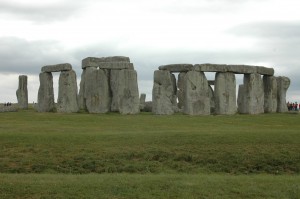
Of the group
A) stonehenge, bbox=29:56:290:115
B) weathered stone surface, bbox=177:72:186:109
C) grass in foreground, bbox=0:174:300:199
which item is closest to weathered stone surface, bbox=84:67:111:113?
stonehenge, bbox=29:56:290:115

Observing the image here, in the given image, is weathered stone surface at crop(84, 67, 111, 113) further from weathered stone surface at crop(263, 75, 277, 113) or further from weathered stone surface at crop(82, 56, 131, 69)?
weathered stone surface at crop(263, 75, 277, 113)

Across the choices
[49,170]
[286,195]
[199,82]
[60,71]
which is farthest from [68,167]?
[60,71]

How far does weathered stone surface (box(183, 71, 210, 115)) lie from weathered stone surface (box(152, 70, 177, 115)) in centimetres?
146

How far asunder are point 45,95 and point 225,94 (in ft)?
47.4

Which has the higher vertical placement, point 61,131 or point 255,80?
point 255,80

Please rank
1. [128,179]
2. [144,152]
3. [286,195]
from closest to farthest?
[286,195] < [128,179] < [144,152]

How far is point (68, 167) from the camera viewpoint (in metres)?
18.2

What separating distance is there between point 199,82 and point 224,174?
19.3m

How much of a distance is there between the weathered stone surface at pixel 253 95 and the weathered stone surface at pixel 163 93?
5571 millimetres

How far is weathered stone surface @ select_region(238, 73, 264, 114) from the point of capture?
38.3m

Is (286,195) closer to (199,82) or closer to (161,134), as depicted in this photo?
(161,134)

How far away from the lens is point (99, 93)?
3819cm

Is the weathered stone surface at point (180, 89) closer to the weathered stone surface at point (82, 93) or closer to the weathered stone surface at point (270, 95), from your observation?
the weathered stone surface at point (270, 95)

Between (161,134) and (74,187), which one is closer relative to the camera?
(74,187)
